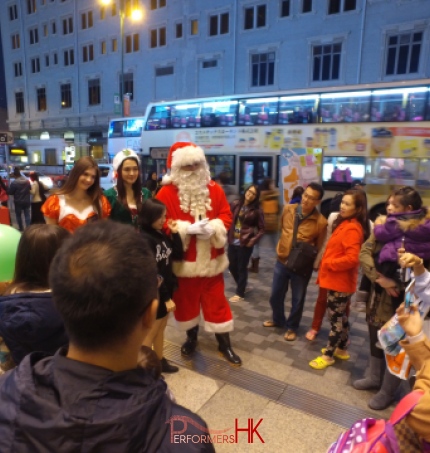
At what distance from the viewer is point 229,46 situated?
67.2 feet

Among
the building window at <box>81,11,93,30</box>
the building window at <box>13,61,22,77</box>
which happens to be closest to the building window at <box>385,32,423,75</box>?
the building window at <box>81,11,93,30</box>

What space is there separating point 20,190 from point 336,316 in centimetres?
803

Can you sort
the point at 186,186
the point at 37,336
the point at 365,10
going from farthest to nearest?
the point at 365,10, the point at 186,186, the point at 37,336

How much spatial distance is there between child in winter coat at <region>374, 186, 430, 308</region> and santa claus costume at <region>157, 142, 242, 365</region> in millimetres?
1302

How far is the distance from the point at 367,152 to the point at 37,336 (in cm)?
915

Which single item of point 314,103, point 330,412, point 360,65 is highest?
point 360,65

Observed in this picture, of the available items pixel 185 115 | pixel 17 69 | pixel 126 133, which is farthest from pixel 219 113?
pixel 17 69

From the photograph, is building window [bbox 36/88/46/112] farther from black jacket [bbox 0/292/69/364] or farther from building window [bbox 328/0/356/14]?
black jacket [bbox 0/292/69/364]

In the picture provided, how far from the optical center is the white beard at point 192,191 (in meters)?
3.19

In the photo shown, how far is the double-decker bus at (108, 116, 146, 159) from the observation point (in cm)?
1537

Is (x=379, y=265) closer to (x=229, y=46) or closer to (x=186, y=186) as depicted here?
(x=186, y=186)

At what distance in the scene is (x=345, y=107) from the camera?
928cm

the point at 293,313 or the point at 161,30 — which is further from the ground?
the point at 161,30

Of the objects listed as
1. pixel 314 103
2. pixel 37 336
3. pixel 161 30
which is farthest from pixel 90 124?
pixel 37 336
